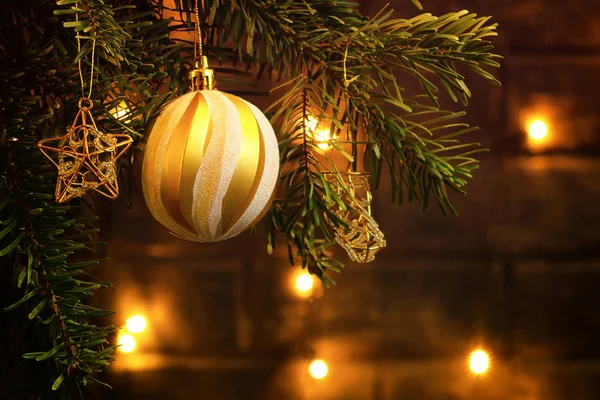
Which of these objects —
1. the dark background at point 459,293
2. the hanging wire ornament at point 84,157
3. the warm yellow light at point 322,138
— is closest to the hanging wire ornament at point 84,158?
the hanging wire ornament at point 84,157

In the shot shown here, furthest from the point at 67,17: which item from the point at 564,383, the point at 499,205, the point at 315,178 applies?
the point at 564,383

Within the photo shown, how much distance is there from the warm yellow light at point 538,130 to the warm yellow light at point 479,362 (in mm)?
279

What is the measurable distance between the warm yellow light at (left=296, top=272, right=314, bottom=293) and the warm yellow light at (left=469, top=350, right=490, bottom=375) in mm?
223

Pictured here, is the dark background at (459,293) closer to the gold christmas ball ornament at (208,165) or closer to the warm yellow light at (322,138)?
the warm yellow light at (322,138)

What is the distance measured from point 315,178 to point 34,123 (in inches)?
6.4

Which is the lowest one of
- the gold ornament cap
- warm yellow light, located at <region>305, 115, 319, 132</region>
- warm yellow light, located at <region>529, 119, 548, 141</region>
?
the gold ornament cap

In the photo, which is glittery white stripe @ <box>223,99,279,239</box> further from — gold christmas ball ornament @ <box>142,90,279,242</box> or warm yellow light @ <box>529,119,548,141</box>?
warm yellow light @ <box>529,119,548,141</box>

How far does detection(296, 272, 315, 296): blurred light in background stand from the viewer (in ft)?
2.54

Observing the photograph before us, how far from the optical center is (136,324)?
2.52 feet

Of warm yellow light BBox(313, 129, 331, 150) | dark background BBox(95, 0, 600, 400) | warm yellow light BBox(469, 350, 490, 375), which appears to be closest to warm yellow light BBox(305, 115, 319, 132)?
warm yellow light BBox(313, 129, 331, 150)

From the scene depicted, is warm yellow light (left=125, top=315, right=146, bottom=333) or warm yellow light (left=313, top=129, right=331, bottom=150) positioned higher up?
warm yellow light (left=313, top=129, right=331, bottom=150)

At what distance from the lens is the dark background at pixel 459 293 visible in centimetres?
77

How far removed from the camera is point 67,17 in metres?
0.37

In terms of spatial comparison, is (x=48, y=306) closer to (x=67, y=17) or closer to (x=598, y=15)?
(x=67, y=17)
